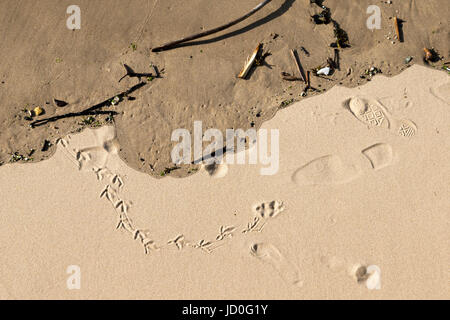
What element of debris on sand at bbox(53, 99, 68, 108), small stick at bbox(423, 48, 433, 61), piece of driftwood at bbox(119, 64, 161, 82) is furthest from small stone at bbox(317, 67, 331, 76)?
debris on sand at bbox(53, 99, 68, 108)

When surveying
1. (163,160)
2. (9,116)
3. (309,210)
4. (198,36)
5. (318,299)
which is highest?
(198,36)

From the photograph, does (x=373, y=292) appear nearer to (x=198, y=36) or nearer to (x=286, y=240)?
(x=286, y=240)

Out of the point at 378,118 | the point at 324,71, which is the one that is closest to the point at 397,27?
the point at 324,71

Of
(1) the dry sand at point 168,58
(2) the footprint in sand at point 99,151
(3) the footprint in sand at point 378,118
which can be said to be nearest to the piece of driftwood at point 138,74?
(1) the dry sand at point 168,58

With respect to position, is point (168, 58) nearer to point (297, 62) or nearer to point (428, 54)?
point (297, 62)

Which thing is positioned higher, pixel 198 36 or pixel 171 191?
pixel 198 36

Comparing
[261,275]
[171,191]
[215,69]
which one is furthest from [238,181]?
[215,69]

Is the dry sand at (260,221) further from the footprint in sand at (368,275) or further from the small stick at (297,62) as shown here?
the small stick at (297,62)
